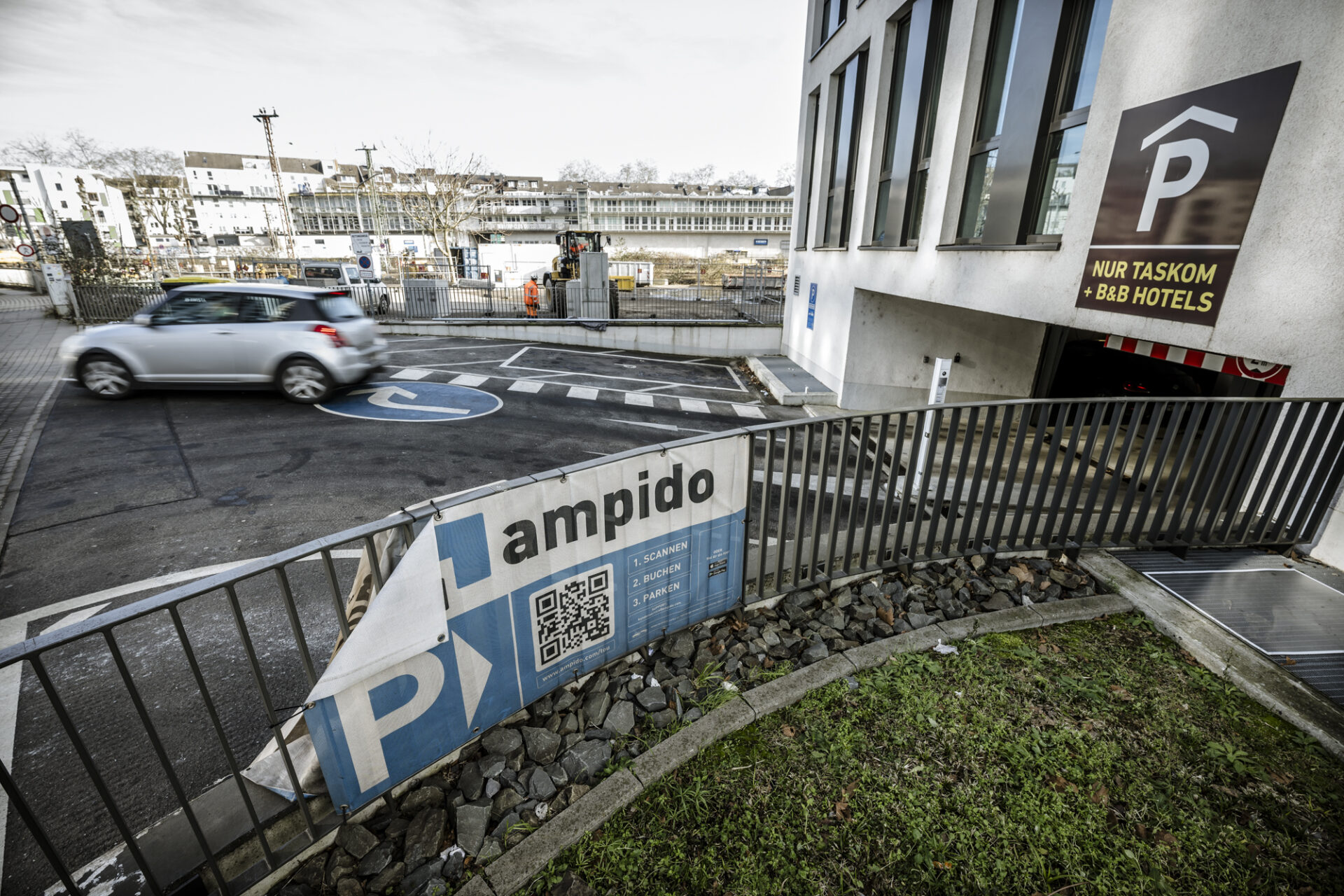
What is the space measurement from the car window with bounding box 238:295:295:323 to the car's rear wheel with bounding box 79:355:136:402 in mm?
2166

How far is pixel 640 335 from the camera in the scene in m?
18.8

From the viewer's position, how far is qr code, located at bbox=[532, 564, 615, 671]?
317cm

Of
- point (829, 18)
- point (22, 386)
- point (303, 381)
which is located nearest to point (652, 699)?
point (303, 381)

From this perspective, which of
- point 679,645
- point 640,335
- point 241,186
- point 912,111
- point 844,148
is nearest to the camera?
point 679,645

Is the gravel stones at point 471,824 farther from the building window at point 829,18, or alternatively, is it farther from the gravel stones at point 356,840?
the building window at point 829,18

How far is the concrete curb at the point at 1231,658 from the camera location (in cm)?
302

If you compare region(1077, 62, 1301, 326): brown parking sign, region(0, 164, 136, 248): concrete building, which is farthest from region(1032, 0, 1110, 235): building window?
region(0, 164, 136, 248): concrete building

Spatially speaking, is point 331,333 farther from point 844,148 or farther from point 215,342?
point 844,148

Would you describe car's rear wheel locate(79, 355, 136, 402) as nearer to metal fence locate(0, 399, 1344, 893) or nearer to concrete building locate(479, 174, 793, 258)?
metal fence locate(0, 399, 1344, 893)

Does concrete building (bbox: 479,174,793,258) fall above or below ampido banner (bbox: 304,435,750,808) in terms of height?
above

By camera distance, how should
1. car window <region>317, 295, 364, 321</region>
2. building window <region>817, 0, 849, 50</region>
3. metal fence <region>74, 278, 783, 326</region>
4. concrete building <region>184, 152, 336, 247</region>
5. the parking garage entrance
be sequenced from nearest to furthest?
the parking garage entrance → car window <region>317, 295, 364, 321</region> → building window <region>817, 0, 849, 50</region> → metal fence <region>74, 278, 783, 326</region> → concrete building <region>184, 152, 336, 247</region>

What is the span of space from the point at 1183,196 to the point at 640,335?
1498 centimetres

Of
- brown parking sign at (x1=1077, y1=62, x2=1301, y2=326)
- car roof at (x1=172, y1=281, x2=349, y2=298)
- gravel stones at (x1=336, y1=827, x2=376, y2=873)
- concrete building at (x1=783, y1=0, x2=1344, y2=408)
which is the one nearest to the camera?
gravel stones at (x1=336, y1=827, x2=376, y2=873)

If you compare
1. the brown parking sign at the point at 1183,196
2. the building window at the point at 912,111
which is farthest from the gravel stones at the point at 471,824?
the building window at the point at 912,111
